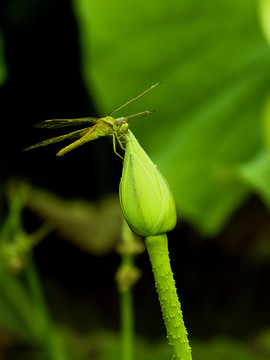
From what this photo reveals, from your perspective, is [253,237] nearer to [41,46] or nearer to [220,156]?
[220,156]

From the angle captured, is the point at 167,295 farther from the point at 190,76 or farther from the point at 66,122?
the point at 190,76

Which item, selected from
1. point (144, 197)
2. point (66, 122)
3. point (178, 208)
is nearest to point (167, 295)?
point (144, 197)

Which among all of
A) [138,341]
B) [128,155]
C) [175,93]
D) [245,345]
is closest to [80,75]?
[175,93]

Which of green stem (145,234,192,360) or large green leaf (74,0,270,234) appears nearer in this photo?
green stem (145,234,192,360)

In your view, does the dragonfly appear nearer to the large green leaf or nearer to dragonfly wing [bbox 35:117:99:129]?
dragonfly wing [bbox 35:117:99:129]

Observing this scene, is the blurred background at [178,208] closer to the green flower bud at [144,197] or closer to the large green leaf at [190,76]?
the large green leaf at [190,76]

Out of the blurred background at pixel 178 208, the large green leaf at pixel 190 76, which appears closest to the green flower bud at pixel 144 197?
the blurred background at pixel 178 208

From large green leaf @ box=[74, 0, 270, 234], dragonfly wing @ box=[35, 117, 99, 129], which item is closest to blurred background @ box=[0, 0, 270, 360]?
large green leaf @ box=[74, 0, 270, 234]
